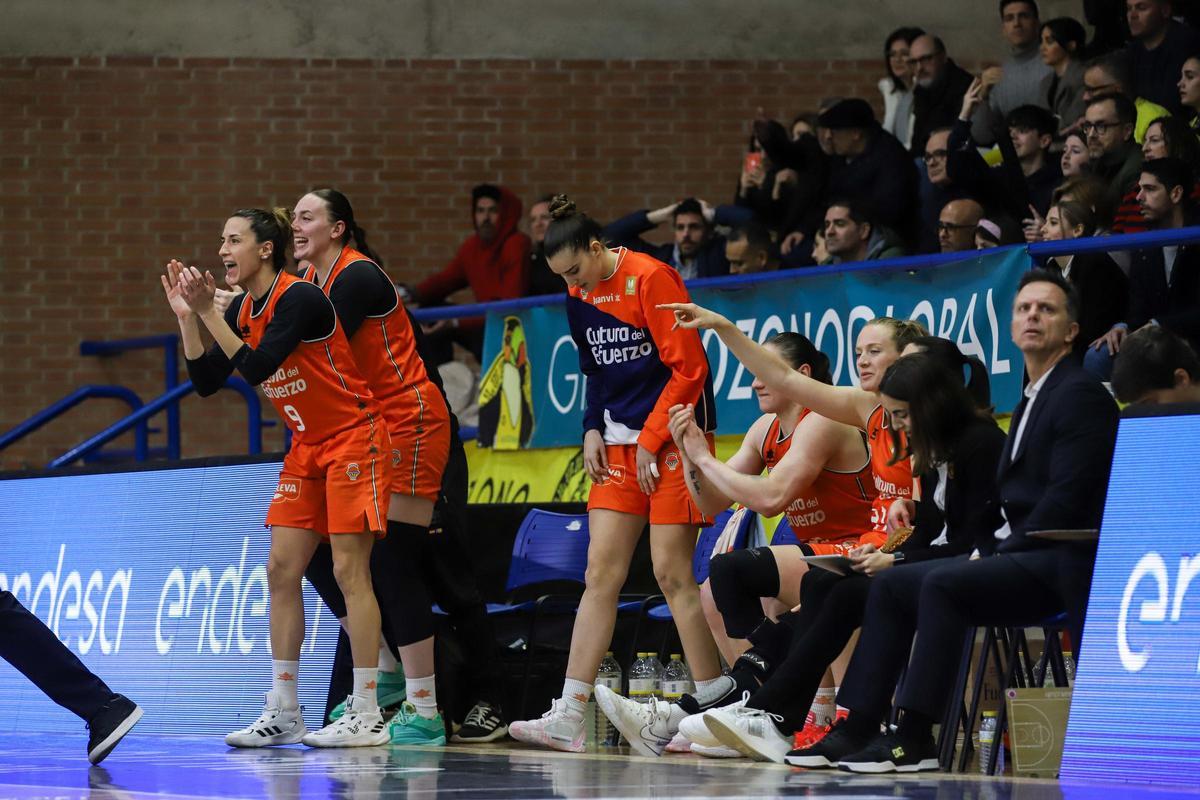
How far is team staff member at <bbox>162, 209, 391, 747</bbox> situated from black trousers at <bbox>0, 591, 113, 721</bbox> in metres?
0.79

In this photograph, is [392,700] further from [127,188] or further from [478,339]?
[127,188]

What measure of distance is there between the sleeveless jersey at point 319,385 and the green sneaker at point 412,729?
100 centimetres

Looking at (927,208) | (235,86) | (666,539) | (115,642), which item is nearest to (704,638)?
(666,539)

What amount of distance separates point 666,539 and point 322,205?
1.70m

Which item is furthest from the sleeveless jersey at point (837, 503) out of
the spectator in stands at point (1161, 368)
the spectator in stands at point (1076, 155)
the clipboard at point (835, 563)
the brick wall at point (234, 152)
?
the brick wall at point (234, 152)

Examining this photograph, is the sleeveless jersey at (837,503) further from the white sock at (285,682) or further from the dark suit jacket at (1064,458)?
the white sock at (285,682)

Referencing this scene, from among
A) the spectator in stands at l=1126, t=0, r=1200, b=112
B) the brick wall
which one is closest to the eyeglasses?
the spectator in stands at l=1126, t=0, r=1200, b=112

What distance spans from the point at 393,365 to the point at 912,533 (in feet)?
6.70

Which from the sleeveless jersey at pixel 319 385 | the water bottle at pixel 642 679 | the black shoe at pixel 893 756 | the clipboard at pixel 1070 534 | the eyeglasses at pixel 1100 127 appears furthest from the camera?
the eyeglasses at pixel 1100 127

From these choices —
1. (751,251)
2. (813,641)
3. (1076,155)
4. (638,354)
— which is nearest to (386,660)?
(638,354)

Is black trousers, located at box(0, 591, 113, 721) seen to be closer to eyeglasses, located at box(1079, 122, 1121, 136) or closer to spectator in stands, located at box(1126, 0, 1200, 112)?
eyeglasses, located at box(1079, 122, 1121, 136)

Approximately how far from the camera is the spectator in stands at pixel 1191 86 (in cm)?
821

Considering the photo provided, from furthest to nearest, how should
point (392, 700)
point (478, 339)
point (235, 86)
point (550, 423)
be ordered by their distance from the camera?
1. point (235, 86)
2. point (478, 339)
3. point (550, 423)
4. point (392, 700)

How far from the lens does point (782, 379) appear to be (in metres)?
5.83
